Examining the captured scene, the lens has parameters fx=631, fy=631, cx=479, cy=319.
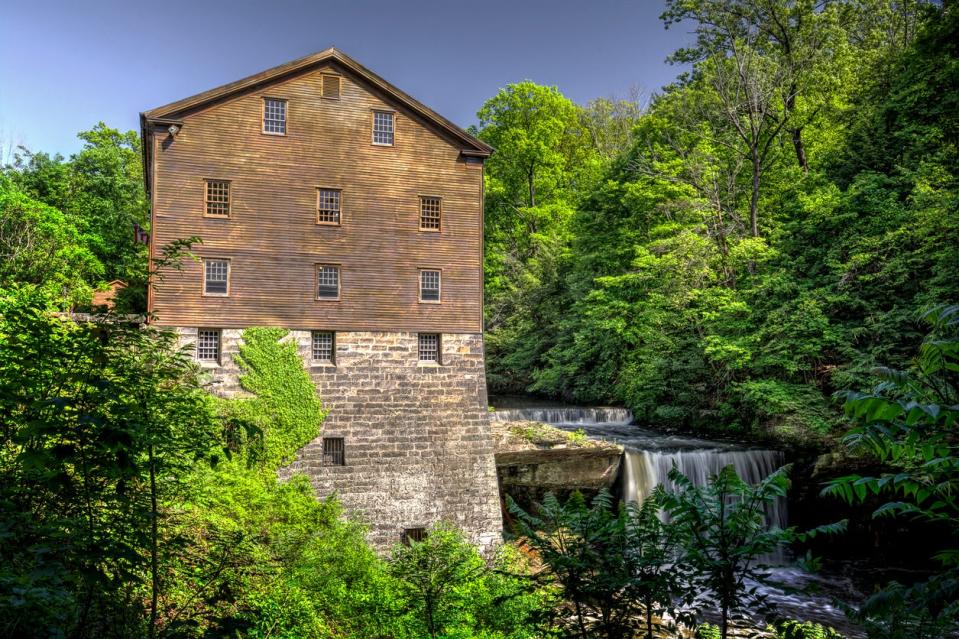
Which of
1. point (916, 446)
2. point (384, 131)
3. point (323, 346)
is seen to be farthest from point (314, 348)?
point (916, 446)

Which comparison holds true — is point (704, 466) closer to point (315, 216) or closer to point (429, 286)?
point (429, 286)

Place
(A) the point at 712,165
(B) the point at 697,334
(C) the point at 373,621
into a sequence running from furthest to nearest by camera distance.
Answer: (A) the point at 712,165 < (B) the point at 697,334 < (C) the point at 373,621

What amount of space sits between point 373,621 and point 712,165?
1029 inches

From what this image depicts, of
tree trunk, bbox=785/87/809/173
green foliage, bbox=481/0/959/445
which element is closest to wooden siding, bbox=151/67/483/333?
green foliage, bbox=481/0/959/445

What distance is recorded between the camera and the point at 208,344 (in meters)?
18.2

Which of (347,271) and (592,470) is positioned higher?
(347,271)

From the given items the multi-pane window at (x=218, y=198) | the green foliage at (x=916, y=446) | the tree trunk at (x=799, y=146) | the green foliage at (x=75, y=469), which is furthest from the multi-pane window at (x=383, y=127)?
the tree trunk at (x=799, y=146)

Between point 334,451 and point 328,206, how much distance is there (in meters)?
7.45

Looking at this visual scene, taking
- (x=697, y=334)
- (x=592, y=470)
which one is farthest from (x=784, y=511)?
(x=697, y=334)

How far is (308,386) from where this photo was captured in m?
18.4

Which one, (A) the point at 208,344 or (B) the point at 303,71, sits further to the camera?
(B) the point at 303,71

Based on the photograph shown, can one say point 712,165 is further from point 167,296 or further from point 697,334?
point 167,296

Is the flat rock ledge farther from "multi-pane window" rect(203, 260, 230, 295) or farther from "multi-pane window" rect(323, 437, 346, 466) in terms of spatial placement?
"multi-pane window" rect(203, 260, 230, 295)

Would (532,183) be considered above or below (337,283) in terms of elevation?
above
